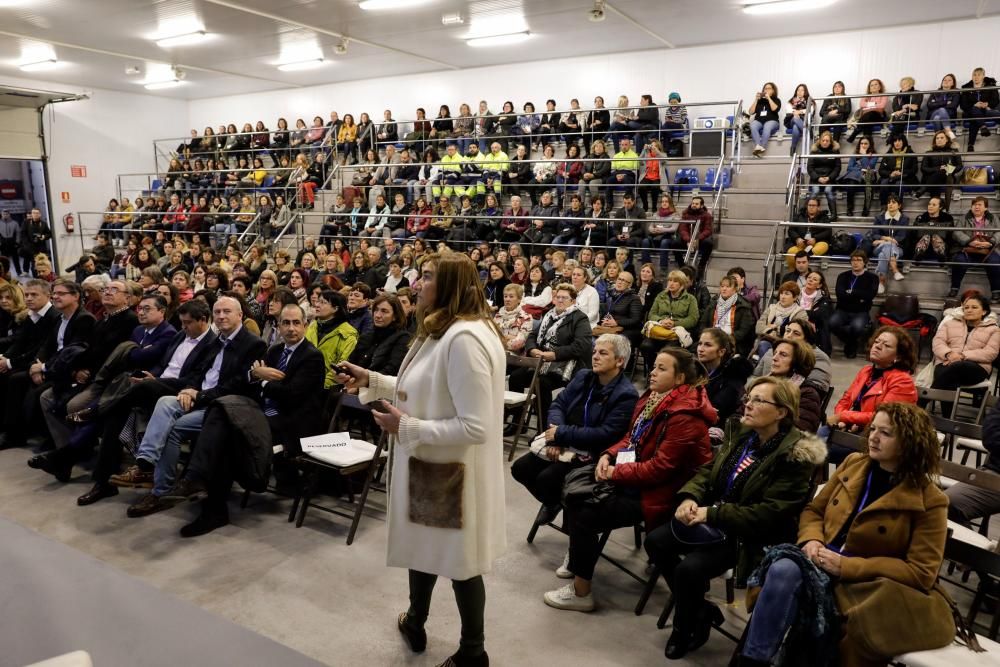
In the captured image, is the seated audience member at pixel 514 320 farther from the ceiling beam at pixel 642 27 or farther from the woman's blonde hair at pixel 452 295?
the ceiling beam at pixel 642 27

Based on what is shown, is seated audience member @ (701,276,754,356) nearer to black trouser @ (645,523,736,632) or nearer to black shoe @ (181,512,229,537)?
black trouser @ (645,523,736,632)

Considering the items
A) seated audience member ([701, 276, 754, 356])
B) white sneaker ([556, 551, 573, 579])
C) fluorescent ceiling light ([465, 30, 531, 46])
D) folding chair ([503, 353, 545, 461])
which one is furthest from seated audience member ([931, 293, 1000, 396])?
fluorescent ceiling light ([465, 30, 531, 46])

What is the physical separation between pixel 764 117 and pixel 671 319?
5322 millimetres

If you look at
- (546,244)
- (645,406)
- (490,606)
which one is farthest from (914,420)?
(546,244)

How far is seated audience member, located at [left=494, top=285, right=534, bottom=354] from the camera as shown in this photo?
5.87 meters

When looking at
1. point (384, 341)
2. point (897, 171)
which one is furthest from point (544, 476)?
point (897, 171)

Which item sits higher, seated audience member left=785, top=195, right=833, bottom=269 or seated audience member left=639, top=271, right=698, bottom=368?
seated audience member left=785, top=195, right=833, bottom=269

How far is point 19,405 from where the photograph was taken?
503 cm

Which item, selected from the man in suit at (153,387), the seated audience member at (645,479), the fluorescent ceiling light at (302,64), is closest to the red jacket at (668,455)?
the seated audience member at (645,479)

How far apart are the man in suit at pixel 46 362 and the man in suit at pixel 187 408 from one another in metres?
1.29

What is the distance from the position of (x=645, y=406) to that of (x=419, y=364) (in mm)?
1418

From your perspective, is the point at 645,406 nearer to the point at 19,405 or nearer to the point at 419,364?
the point at 419,364

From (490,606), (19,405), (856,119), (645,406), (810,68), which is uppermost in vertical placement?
(810,68)

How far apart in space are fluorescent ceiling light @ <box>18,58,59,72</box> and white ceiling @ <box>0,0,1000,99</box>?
0.61ft
